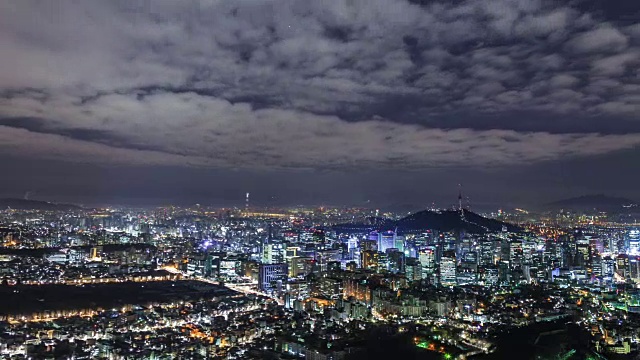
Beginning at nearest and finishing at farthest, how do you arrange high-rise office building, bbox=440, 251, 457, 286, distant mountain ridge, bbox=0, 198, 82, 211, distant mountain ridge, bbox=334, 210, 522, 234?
high-rise office building, bbox=440, 251, 457, 286
distant mountain ridge, bbox=334, 210, 522, 234
distant mountain ridge, bbox=0, 198, 82, 211

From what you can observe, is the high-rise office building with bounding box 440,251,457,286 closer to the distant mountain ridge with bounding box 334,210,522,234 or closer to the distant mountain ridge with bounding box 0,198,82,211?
the distant mountain ridge with bounding box 334,210,522,234

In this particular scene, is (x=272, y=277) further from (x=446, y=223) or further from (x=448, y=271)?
(x=446, y=223)

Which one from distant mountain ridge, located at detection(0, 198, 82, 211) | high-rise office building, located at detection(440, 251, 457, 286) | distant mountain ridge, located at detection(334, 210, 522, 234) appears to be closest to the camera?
high-rise office building, located at detection(440, 251, 457, 286)

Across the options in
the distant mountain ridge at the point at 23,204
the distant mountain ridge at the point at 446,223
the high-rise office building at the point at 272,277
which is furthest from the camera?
the distant mountain ridge at the point at 23,204

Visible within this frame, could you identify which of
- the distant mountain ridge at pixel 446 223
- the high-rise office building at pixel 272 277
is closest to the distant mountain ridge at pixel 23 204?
the distant mountain ridge at pixel 446 223

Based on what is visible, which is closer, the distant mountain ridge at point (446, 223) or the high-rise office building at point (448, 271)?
the high-rise office building at point (448, 271)

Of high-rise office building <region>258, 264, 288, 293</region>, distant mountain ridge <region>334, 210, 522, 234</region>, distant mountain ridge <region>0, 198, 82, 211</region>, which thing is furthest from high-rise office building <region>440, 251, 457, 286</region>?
distant mountain ridge <region>0, 198, 82, 211</region>

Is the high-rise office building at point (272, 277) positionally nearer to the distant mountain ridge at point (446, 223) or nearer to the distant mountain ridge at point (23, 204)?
the distant mountain ridge at point (446, 223)

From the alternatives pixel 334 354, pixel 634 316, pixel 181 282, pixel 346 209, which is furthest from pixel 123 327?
pixel 346 209

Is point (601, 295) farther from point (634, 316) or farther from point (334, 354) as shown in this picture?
point (334, 354)
